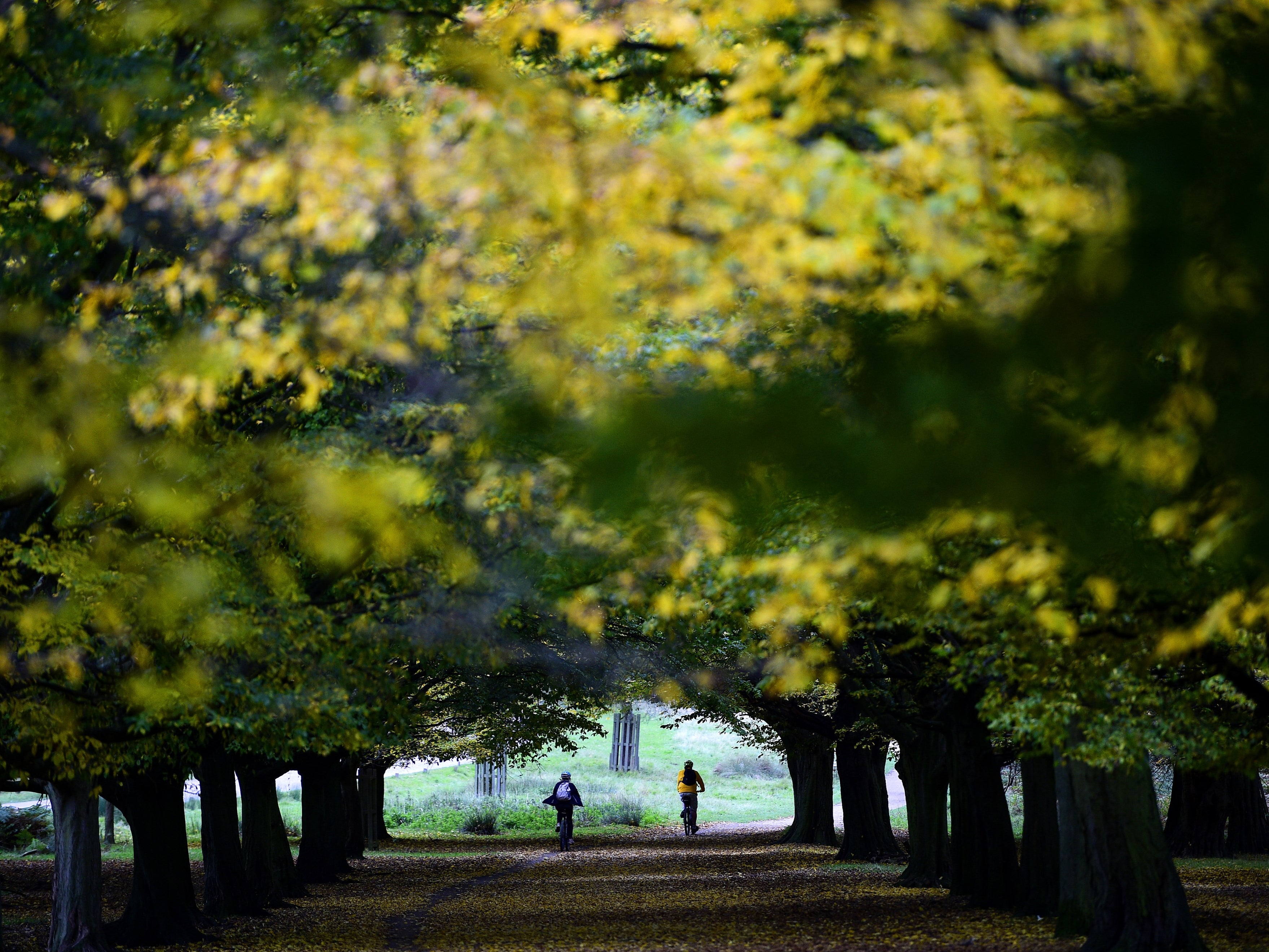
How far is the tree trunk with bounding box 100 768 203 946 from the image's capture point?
1590 cm

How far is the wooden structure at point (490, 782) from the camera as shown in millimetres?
58594

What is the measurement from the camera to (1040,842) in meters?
15.7

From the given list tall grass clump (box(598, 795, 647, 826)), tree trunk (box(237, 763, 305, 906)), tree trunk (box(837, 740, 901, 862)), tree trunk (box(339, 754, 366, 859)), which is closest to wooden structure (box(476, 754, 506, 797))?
tall grass clump (box(598, 795, 647, 826))

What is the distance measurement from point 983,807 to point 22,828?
1105 inches

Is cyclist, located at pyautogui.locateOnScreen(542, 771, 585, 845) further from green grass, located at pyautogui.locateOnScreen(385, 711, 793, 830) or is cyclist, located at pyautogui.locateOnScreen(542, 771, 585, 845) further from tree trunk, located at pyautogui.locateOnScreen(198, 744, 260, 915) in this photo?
tree trunk, located at pyautogui.locateOnScreen(198, 744, 260, 915)

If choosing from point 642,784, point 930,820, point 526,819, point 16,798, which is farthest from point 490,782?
point 930,820

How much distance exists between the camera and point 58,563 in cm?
866

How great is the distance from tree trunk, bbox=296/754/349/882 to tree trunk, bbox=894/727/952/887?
34.9 feet

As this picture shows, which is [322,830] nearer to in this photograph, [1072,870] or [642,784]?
[1072,870]

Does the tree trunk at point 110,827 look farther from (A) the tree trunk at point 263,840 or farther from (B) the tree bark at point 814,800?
(B) the tree bark at point 814,800

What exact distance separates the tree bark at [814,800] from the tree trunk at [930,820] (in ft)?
33.4

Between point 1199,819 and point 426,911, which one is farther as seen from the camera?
point 1199,819

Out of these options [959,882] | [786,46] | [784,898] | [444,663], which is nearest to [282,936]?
[444,663]

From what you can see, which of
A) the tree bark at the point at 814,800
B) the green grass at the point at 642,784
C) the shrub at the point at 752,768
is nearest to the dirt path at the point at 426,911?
the tree bark at the point at 814,800
